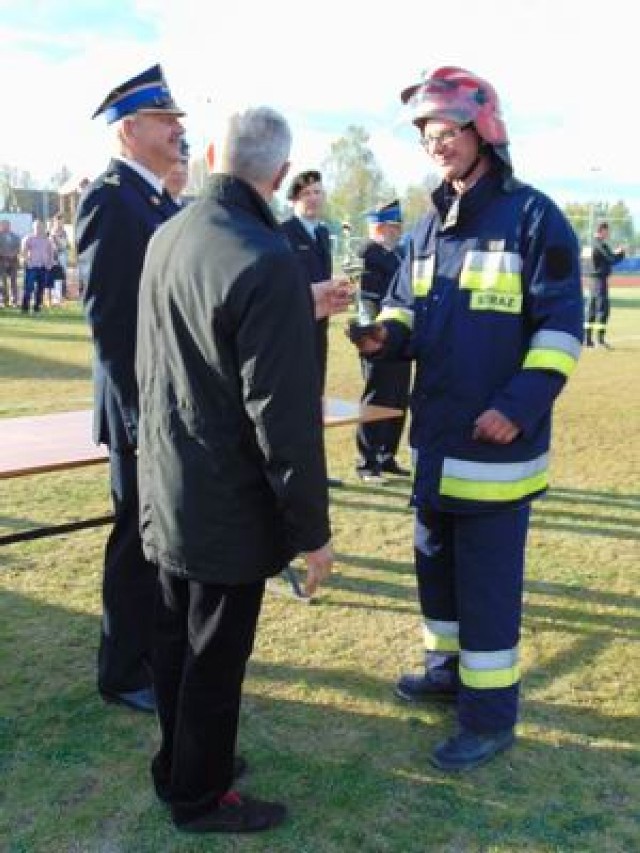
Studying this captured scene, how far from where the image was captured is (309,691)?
3.57 metres

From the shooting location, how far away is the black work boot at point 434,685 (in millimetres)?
3496

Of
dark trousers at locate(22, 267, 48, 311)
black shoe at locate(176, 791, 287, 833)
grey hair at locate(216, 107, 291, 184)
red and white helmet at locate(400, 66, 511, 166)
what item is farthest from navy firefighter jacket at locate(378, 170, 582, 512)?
dark trousers at locate(22, 267, 48, 311)

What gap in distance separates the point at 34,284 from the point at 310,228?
14.7 m

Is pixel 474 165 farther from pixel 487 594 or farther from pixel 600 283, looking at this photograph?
pixel 600 283

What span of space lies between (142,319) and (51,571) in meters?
2.60

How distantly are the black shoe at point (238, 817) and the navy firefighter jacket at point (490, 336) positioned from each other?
1.11 meters

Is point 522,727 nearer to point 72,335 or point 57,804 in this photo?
point 57,804

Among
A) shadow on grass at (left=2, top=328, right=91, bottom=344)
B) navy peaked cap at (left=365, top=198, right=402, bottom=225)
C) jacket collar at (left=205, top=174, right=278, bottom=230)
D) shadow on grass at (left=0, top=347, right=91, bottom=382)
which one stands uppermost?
navy peaked cap at (left=365, top=198, right=402, bottom=225)

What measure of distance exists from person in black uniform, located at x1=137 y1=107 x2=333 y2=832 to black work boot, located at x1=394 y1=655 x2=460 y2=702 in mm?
1004

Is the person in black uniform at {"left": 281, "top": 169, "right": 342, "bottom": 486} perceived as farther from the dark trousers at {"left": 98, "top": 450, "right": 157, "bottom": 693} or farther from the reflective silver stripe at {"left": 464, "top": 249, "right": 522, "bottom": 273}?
the reflective silver stripe at {"left": 464, "top": 249, "right": 522, "bottom": 273}

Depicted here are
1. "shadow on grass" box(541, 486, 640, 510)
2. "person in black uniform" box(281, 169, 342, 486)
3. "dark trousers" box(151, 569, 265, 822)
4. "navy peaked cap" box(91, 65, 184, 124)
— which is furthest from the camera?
"shadow on grass" box(541, 486, 640, 510)

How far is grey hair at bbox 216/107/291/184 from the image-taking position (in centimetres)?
223

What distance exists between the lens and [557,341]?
9.34 ft

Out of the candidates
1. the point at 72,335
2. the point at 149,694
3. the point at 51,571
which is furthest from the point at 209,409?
the point at 72,335
